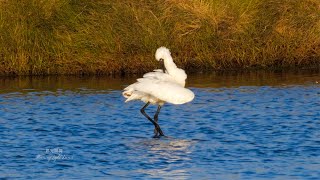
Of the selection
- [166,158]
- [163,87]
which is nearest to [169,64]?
[163,87]

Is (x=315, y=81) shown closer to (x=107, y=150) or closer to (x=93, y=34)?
(x=93, y=34)

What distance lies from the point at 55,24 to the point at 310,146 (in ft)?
32.1

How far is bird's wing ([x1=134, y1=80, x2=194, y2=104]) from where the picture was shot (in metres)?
12.1

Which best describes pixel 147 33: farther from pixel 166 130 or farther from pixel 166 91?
pixel 166 91

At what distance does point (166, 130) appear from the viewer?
43.2 feet

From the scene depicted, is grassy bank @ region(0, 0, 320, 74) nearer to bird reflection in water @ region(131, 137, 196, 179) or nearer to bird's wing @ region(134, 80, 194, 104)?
bird's wing @ region(134, 80, 194, 104)

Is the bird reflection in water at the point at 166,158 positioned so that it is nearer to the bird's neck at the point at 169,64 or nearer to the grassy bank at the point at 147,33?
the bird's neck at the point at 169,64

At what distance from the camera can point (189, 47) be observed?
20.3 meters

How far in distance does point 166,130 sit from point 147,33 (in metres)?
7.04

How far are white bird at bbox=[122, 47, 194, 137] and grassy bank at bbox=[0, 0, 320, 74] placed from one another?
23.9 feet

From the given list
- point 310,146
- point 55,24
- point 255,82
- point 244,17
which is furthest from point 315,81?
point 310,146

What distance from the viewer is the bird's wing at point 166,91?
1215 centimetres

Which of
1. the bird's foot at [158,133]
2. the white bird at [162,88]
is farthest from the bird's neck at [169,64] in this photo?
the bird's foot at [158,133]

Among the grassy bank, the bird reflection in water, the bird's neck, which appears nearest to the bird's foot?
the bird reflection in water
